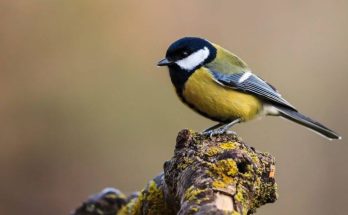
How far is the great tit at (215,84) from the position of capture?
8.34 ft

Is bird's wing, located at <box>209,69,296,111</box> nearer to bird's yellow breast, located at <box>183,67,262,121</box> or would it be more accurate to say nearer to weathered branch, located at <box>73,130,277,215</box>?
bird's yellow breast, located at <box>183,67,262,121</box>

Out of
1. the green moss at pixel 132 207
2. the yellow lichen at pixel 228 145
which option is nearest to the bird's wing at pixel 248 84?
the green moss at pixel 132 207

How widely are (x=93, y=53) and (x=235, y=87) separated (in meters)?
2.42

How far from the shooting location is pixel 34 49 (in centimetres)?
482

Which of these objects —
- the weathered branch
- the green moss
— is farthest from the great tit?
the weathered branch

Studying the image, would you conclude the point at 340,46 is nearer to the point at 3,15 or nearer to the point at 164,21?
the point at 164,21

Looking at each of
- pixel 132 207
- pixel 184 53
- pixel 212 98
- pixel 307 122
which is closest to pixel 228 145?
pixel 132 207

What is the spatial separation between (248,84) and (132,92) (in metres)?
2.12

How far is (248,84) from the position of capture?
8.79 feet

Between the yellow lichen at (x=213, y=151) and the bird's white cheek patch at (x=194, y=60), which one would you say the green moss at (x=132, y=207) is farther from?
the bird's white cheek patch at (x=194, y=60)

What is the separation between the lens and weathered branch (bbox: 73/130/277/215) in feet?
4.66

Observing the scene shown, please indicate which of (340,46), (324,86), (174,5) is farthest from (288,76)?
(174,5)

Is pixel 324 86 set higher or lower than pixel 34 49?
lower

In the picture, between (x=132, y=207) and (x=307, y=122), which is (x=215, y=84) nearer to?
(x=307, y=122)
